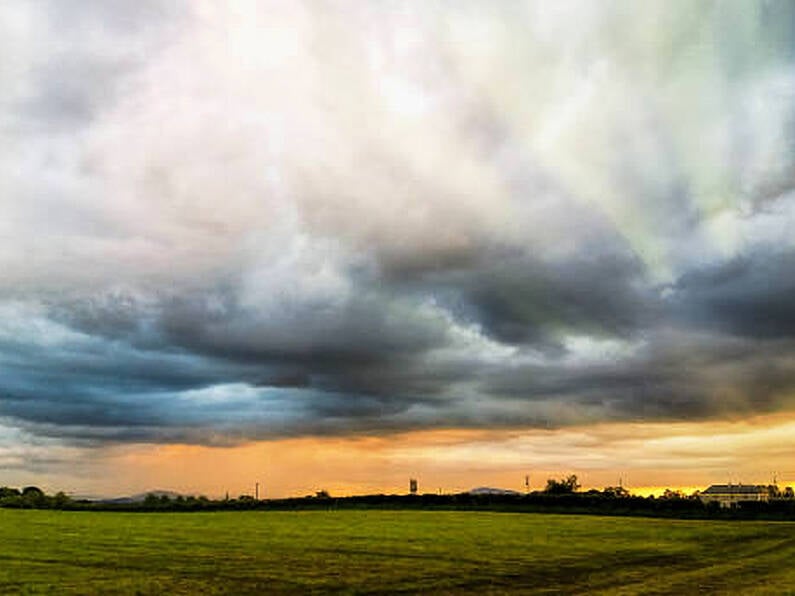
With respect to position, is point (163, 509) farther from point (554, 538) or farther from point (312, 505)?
point (554, 538)

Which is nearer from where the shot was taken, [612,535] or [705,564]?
[705,564]

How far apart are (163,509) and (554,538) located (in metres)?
131

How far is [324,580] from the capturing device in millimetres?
45250

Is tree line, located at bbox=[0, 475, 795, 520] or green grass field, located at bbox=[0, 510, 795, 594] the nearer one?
green grass field, located at bbox=[0, 510, 795, 594]

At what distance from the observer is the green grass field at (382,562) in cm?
4341

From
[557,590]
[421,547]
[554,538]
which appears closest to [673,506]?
[554,538]

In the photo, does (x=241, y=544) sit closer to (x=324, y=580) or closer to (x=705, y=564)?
(x=324, y=580)

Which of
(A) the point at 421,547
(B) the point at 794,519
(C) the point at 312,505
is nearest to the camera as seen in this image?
(A) the point at 421,547

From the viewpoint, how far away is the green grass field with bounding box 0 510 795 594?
142ft

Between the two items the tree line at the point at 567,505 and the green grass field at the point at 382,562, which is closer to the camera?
the green grass field at the point at 382,562

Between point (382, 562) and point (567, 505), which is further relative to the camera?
point (567, 505)

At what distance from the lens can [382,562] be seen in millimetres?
56281

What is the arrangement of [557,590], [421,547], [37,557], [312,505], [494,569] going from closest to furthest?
[557,590]
[494,569]
[37,557]
[421,547]
[312,505]

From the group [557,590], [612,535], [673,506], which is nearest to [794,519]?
[673,506]
